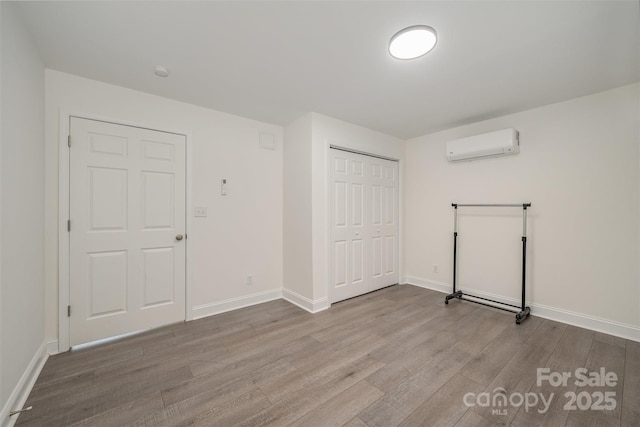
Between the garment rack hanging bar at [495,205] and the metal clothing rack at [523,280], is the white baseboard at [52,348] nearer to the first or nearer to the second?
the metal clothing rack at [523,280]

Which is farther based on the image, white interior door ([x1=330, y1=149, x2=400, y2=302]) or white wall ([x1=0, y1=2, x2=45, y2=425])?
white interior door ([x1=330, y1=149, x2=400, y2=302])

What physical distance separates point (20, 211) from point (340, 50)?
2.45m

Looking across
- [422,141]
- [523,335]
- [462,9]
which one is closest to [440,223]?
[422,141]

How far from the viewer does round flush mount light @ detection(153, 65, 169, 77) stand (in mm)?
2049

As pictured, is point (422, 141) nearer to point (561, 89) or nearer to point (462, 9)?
point (561, 89)

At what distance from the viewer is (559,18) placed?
1529 millimetres

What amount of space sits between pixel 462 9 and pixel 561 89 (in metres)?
1.80

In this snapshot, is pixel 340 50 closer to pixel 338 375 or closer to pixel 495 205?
pixel 338 375

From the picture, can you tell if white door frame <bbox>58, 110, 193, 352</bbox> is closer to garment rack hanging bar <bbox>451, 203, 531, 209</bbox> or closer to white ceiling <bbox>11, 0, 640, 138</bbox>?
white ceiling <bbox>11, 0, 640, 138</bbox>

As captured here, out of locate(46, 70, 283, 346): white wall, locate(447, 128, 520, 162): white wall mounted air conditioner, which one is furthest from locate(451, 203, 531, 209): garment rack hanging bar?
locate(46, 70, 283, 346): white wall

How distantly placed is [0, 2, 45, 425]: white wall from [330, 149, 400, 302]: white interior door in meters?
2.65

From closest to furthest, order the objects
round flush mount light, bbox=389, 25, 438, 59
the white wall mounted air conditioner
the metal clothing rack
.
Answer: round flush mount light, bbox=389, 25, 438, 59
the metal clothing rack
the white wall mounted air conditioner

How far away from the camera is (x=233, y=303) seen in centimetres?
301

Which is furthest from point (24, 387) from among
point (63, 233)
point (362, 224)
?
point (362, 224)
